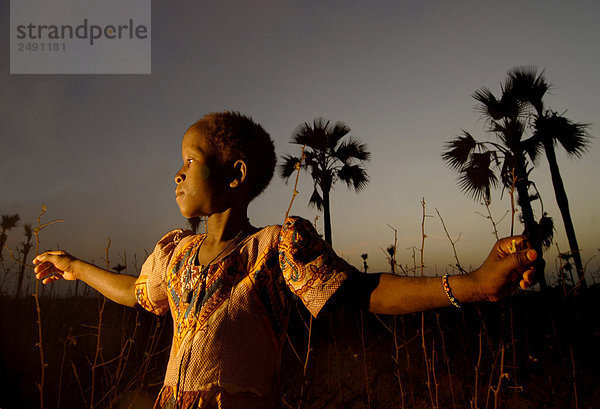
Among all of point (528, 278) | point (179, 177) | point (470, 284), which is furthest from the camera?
point (179, 177)

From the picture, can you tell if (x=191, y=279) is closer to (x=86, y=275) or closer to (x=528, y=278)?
(x=86, y=275)

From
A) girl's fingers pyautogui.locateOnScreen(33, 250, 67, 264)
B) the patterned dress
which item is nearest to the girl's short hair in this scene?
the patterned dress

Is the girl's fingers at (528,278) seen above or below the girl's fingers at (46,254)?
below

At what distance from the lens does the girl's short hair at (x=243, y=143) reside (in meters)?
1.34

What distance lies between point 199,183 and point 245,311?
0.50 metres

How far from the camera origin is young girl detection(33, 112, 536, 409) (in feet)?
2.98

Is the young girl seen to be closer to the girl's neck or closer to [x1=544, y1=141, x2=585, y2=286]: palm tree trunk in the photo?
the girl's neck

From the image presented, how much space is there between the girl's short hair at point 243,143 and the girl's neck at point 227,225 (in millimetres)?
98

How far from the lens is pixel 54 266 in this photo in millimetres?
1798

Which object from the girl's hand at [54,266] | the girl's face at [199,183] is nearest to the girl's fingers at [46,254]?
the girl's hand at [54,266]

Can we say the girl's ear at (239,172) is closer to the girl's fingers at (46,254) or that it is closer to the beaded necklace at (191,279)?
the beaded necklace at (191,279)

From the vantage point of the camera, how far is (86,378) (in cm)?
588

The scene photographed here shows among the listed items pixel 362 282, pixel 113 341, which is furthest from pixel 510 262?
pixel 113 341

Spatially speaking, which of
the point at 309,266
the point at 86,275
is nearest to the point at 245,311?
the point at 309,266
